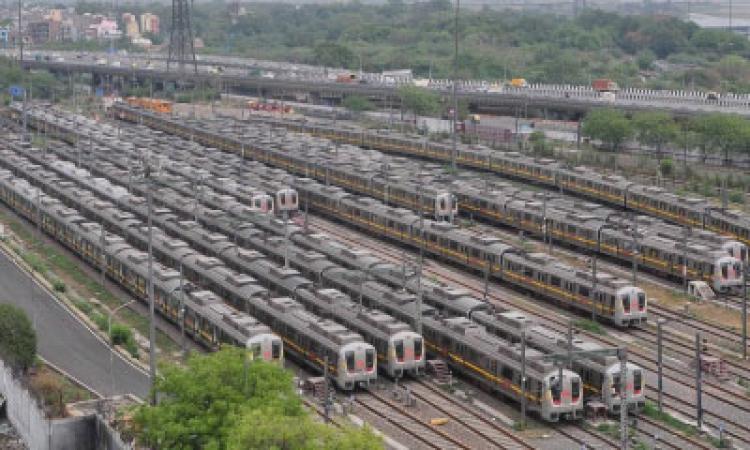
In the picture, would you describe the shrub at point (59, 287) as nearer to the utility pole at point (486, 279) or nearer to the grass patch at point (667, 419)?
the utility pole at point (486, 279)

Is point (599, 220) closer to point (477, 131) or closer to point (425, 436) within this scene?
point (425, 436)

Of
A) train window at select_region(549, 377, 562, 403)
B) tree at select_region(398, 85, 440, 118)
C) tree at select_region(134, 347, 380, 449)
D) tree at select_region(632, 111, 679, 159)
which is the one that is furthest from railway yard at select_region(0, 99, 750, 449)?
tree at select_region(398, 85, 440, 118)

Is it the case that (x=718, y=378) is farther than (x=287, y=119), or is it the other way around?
(x=287, y=119)

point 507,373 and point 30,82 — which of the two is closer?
point 507,373

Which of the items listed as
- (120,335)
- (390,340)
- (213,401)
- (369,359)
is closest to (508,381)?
(390,340)

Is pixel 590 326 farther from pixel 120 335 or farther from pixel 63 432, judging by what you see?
pixel 63 432

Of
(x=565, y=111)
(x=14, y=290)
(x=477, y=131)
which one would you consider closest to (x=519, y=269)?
(x=14, y=290)
